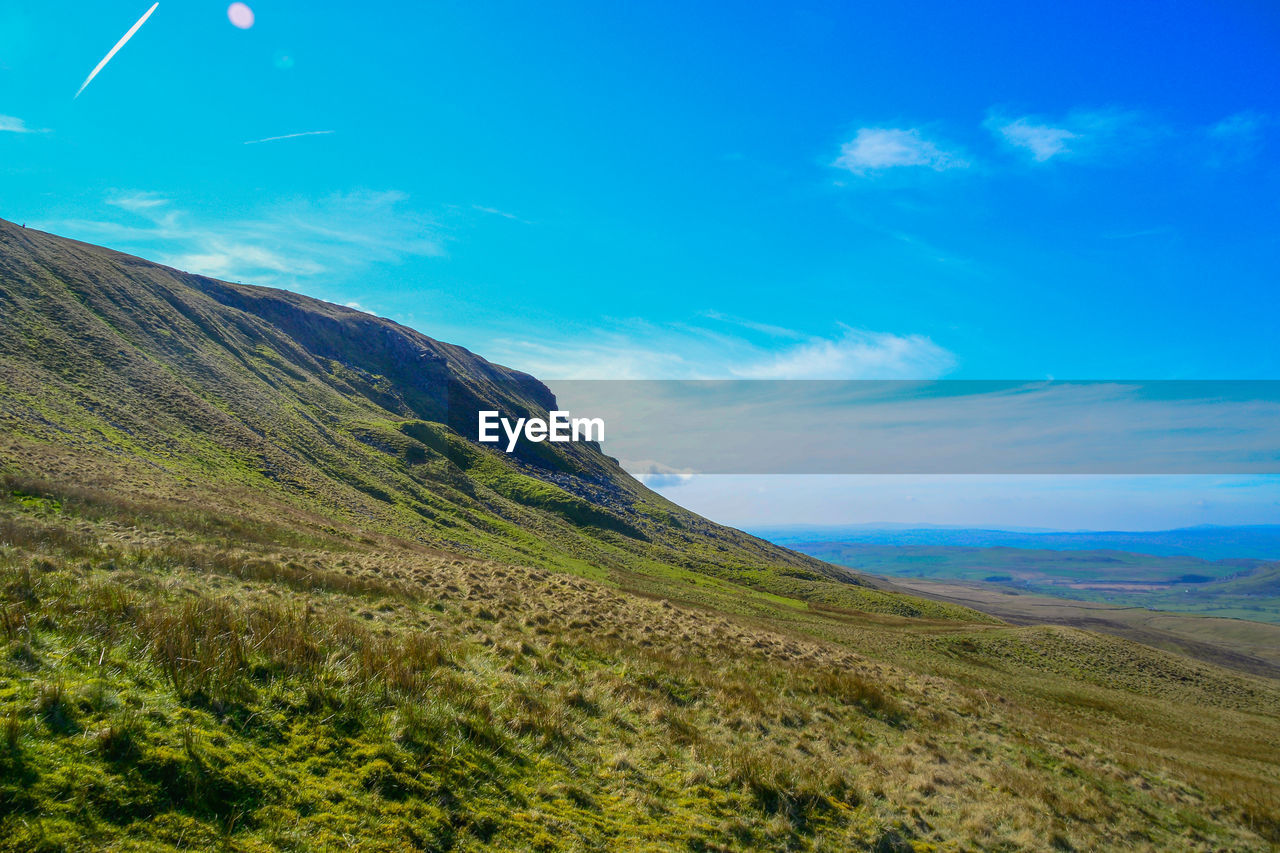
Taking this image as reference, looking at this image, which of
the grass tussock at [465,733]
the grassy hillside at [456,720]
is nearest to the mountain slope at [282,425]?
the grassy hillside at [456,720]

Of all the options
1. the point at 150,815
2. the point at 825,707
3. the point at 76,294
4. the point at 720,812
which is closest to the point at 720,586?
the point at 825,707

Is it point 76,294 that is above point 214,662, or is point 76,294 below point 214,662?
above

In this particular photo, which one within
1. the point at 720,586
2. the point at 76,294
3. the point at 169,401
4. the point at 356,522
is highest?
the point at 76,294

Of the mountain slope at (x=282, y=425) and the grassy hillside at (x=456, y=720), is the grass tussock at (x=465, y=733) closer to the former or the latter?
the grassy hillside at (x=456, y=720)

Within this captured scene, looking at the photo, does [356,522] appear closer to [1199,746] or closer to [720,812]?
[720,812]

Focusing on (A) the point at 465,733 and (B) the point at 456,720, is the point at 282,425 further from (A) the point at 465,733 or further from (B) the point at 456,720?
(A) the point at 465,733

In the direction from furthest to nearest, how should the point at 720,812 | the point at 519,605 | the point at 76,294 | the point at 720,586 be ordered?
1. the point at 720,586
2. the point at 76,294
3. the point at 519,605
4. the point at 720,812

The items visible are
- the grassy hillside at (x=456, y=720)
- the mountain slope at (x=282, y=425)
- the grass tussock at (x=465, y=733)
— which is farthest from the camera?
the mountain slope at (x=282, y=425)

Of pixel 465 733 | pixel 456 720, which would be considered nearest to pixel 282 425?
pixel 456 720

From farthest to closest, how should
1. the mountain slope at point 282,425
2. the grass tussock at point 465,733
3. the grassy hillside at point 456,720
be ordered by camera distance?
the mountain slope at point 282,425
the grassy hillside at point 456,720
the grass tussock at point 465,733

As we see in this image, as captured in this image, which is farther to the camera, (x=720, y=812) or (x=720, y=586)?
(x=720, y=586)

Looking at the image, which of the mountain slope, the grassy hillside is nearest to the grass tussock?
the grassy hillside
